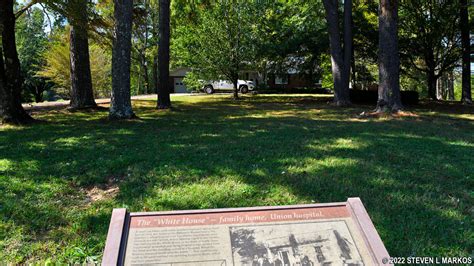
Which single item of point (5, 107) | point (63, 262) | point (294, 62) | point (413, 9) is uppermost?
point (413, 9)

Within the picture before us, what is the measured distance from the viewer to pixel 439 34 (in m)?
19.0

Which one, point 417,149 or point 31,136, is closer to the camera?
point 417,149

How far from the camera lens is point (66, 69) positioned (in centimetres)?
2722

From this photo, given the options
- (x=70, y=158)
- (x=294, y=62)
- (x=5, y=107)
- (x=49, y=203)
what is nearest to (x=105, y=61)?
(x=294, y=62)

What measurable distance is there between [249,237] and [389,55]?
34.0 feet

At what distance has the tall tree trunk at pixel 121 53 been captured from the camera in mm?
10078

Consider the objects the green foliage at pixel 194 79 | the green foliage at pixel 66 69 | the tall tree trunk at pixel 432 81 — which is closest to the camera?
the tall tree trunk at pixel 432 81

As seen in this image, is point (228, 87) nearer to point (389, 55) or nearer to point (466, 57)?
point (466, 57)

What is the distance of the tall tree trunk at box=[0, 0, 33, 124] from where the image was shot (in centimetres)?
959

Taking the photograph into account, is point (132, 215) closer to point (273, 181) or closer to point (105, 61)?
point (273, 181)

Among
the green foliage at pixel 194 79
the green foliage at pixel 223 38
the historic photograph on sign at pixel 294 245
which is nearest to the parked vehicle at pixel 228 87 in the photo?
the green foliage at pixel 194 79

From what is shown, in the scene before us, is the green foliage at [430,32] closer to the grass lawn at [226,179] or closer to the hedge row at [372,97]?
the hedge row at [372,97]

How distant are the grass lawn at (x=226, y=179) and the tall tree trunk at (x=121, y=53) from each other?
2181 millimetres

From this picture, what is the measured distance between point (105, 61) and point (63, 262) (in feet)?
103
